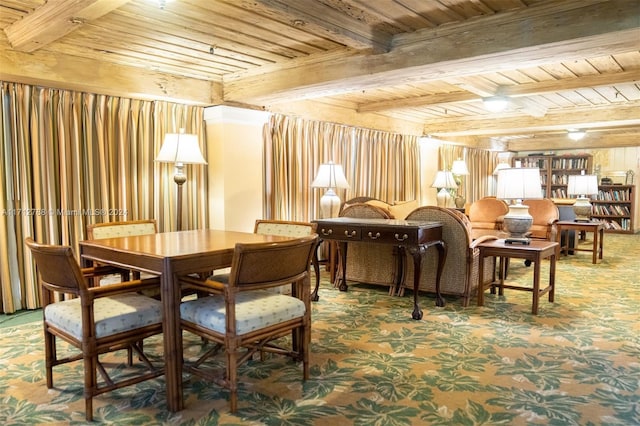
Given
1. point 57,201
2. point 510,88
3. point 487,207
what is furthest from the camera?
point 487,207

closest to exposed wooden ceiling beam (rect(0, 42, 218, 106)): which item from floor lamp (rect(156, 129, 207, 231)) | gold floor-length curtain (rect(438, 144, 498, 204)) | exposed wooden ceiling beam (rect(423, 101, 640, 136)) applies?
floor lamp (rect(156, 129, 207, 231))

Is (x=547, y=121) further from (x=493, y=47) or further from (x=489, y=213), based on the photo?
(x=493, y=47)

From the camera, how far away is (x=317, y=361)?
2.89 meters

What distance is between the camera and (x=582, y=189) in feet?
21.5

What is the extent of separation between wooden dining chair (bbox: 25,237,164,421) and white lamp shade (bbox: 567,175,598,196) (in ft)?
20.1

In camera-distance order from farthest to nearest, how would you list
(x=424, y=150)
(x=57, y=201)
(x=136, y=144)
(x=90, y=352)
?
(x=424, y=150) → (x=136, y=144) → (x=57, y=201) → (x=90, y=352)

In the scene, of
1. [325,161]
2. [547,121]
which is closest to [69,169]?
[325,161]

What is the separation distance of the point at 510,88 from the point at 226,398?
450 centimetres

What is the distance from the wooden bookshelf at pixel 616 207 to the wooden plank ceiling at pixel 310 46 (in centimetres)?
602

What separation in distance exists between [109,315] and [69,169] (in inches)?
90.6

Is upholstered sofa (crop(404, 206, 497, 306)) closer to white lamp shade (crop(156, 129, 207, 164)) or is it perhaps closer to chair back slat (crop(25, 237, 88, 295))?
white lamp shade (crop(156, 129, 207, 164))

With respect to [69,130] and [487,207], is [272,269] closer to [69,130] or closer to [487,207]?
[69,130]

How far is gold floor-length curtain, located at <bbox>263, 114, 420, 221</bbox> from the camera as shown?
5680 millimetres

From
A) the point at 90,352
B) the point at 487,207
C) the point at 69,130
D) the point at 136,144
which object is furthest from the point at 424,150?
the point at 90,352
